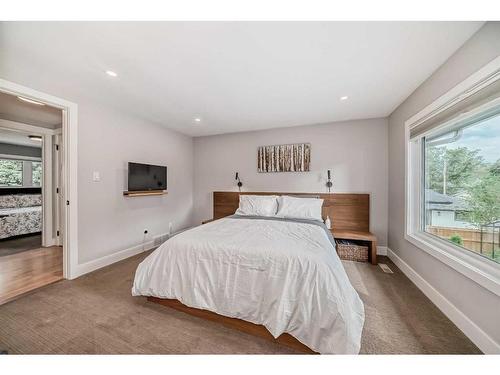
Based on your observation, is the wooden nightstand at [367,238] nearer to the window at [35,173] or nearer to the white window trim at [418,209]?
the white window trim at [418,209]

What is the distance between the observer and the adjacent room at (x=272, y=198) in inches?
52.6

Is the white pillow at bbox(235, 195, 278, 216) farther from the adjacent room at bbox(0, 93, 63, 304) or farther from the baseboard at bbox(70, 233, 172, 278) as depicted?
the adjacent room at bbox(0, 93, 63, 304)

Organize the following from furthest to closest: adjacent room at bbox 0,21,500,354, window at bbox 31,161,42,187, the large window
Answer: window at bbox 31,161,42,187
the large window
adjacent room at bbox 0,21,500,354

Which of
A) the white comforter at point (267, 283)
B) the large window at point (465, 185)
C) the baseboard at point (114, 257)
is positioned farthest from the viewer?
the baseboard at point (114, 257)

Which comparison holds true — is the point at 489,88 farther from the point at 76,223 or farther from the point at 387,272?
the point at 76,223

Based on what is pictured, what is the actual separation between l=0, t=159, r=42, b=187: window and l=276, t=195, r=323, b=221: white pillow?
7.29 metres

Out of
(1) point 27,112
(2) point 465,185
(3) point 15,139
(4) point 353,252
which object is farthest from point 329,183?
(3) point 15,139

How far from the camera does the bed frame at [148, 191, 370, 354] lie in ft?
4.63

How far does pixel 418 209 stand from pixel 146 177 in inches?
157

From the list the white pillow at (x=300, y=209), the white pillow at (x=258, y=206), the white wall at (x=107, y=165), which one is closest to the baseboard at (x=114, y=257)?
the white wall at (x=107, y=165)

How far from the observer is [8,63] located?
1.75 m

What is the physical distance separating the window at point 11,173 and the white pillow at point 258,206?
7.02 m

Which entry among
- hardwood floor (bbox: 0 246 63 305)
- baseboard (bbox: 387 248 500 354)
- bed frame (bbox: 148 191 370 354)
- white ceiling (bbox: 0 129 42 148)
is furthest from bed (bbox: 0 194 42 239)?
baseboard (bbox: 387 248 500 354)
